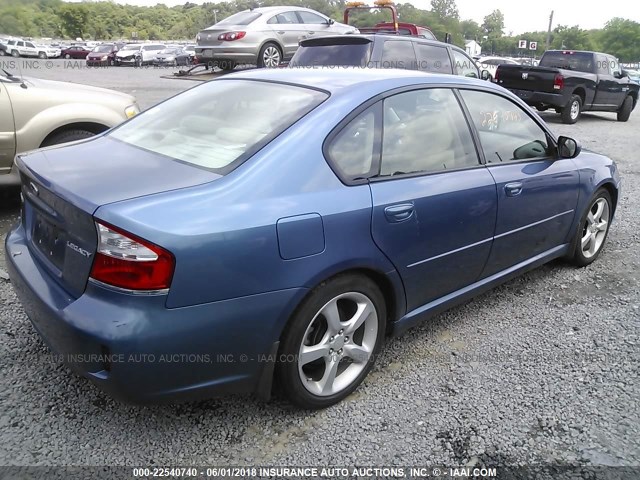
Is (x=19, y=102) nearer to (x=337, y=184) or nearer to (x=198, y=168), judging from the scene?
(x=198, y=168)

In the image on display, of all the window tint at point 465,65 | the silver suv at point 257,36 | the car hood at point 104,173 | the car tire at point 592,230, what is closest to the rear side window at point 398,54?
the window tint at point 465,65

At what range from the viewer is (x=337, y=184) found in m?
2.34

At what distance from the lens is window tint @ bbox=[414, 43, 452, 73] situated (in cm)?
780

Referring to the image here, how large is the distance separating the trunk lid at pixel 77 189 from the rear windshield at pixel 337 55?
5104 mm

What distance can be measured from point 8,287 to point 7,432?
1.51 meters

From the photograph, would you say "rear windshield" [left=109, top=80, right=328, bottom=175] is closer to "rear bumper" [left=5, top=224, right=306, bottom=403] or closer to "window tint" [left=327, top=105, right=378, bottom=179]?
"window tint" [left=327, top=105, right=378, bottom=179]

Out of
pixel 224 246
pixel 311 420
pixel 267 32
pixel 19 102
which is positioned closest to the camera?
pixel 224 246

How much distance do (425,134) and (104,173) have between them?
1.65 m

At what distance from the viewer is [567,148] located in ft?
12.0

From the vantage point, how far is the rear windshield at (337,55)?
23.3 feet

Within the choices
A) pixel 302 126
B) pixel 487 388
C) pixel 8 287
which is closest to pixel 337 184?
pixel 302 126

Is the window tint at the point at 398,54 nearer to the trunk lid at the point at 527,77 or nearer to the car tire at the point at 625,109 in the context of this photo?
the trunk lid at the point at 527,77

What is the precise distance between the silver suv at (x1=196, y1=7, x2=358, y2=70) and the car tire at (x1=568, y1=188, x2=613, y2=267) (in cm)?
902

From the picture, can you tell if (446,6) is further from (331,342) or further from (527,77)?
(331,342)
